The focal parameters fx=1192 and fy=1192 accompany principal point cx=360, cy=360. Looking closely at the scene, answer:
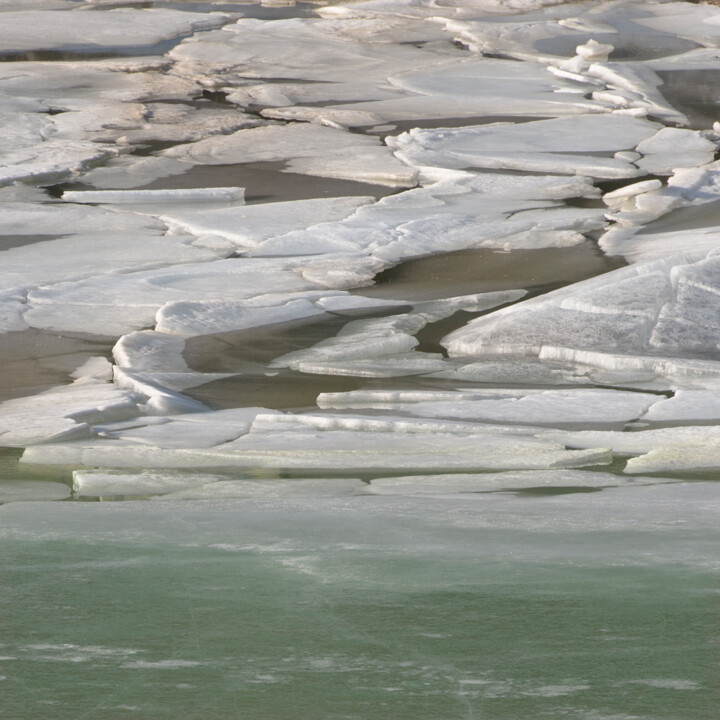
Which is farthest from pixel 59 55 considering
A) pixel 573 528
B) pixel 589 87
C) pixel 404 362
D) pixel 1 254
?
pixel 573 528

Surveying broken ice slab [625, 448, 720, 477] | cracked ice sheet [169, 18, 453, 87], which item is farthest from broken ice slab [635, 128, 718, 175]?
broken ice slab [625, 448, 720, 477]

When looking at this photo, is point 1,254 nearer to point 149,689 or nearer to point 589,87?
point 149,689

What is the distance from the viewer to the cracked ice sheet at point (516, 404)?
3.26 m

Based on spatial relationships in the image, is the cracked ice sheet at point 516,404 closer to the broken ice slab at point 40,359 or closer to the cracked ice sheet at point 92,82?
the broken ice slab at point 40,359

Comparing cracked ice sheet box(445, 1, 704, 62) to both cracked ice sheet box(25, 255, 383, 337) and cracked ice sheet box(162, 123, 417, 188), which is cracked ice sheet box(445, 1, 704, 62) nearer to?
cracked ice sheet box(162, 123, 417, 188)

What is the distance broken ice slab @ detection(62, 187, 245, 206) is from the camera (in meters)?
6.32

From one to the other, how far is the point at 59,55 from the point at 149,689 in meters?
10.6

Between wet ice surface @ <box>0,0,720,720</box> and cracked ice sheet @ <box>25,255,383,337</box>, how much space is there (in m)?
0.02

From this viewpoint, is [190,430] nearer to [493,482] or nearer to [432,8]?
[493,482]

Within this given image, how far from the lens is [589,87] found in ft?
32.1

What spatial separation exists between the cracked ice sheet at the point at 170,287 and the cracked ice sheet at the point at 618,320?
0.91m

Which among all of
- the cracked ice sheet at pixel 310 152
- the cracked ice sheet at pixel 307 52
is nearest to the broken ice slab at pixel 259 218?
the cracked ice sheet at pixel 310 152

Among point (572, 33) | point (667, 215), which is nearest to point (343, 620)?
point (667, 215)

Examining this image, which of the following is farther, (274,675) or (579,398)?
(579,398)
